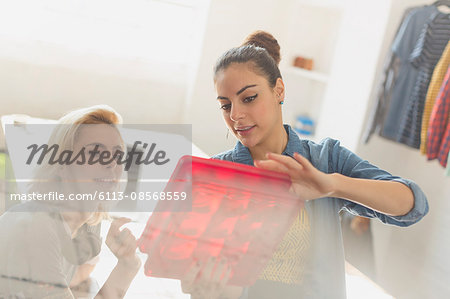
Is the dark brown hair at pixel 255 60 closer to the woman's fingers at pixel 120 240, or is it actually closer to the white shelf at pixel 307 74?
the woman's fingers at pixel 120 240

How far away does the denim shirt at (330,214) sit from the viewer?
51 cm

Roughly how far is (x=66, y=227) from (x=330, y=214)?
288mm

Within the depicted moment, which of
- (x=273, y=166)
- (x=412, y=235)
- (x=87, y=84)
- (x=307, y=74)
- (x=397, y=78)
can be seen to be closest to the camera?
(x=273, y=166)

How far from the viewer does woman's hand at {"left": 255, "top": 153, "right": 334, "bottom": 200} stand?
16.4 inches

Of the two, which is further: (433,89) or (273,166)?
(433,89)

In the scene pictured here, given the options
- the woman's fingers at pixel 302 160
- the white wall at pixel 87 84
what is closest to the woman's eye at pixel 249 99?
the woman's fingers at pixel 302 160

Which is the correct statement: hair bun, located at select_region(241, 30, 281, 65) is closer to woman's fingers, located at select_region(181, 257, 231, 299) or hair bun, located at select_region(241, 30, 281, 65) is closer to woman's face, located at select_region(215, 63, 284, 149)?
woman's face, located at select_region(215, 63, 284, 149)

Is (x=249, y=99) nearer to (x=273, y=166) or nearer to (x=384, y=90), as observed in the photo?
(x=273, y=166)

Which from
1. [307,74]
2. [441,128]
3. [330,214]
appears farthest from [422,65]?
[330,214]

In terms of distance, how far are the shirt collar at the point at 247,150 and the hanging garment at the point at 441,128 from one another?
99 centimetres

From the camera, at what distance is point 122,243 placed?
456mm

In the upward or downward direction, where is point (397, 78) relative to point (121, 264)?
upward

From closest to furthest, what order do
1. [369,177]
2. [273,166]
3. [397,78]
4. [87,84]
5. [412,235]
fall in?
[273,166], [369,177], [87,84], [397,78], [412,235]

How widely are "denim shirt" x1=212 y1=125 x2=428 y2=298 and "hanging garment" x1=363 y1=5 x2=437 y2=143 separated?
1057 mm
